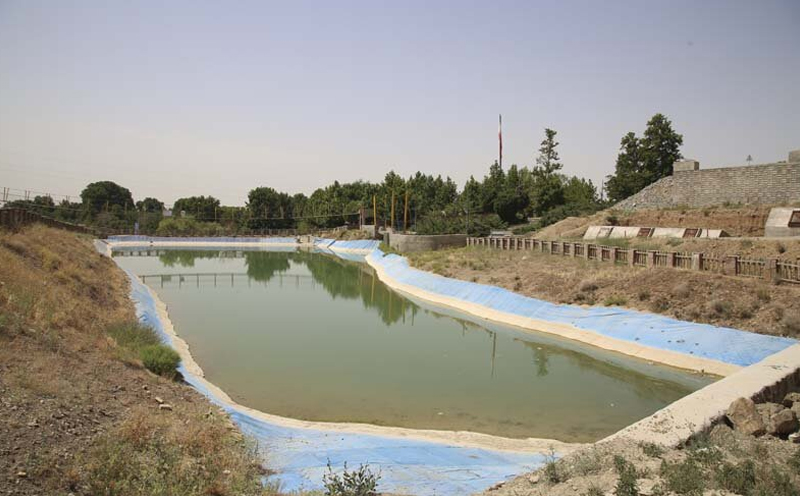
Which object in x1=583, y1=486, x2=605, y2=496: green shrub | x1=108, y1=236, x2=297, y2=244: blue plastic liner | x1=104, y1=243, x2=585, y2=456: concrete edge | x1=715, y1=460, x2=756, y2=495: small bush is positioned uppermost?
x1=108, y1=236, x2=297, y2=244: blue plastic liner

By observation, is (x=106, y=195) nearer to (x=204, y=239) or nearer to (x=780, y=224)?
(x=204, y=239)

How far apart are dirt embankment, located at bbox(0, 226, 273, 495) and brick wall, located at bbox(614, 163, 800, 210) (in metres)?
30.7

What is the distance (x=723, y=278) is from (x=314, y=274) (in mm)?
34166

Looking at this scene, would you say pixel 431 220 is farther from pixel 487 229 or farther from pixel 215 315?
pixel 215 315

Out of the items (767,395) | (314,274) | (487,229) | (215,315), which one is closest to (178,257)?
(314,274)

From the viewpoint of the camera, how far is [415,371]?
15.9 metres

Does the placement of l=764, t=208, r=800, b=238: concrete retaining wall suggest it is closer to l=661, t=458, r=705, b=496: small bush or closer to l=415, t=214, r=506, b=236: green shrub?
l=661, t=458, r=705, b=496: small bush

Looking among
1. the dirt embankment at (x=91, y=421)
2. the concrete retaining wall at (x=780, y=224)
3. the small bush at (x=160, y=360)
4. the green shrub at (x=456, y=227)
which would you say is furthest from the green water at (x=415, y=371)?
the green shrub at (x=456, y=227)

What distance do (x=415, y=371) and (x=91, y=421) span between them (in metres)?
9.76

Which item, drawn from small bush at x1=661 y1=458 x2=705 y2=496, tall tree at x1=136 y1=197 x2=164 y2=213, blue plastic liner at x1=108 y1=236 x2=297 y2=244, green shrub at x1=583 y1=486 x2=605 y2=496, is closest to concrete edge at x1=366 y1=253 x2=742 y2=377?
small bush at x1=661 y1=458 x2=705 y2=496

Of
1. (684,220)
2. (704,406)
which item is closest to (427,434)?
(704,406)

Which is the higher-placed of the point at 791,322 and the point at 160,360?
the point at 791,322

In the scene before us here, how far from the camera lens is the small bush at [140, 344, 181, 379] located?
1187 centimetres

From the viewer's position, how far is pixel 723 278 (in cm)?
1789
